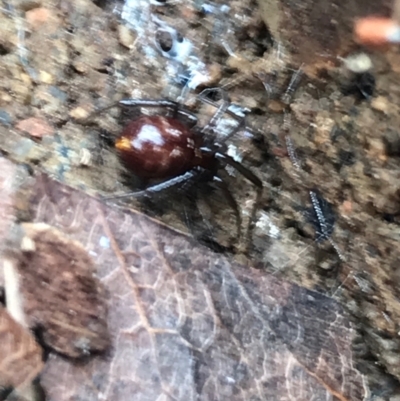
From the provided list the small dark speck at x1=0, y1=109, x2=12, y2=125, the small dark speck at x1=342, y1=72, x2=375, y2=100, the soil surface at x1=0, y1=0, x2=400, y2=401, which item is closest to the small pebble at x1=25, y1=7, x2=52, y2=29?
the soil surface at x1=0, y1=0, x2=400, y2=401

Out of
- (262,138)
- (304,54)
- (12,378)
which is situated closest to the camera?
(12,378)

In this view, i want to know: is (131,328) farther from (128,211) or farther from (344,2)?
(344,2)

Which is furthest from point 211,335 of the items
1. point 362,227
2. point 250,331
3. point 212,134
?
point 212,134

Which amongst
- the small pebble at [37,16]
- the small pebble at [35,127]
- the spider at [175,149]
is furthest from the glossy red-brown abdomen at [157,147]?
the small pebble at [37,16]

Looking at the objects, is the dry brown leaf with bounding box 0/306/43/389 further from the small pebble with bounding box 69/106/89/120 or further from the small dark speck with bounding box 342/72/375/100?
the small dark speck with bounding box 342/72/375/100

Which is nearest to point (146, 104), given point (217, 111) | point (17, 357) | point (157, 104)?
point (157, 104)

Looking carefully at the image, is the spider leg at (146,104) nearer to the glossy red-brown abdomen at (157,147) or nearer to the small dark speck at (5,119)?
the glossy red-brown abdomen at (157,147)
